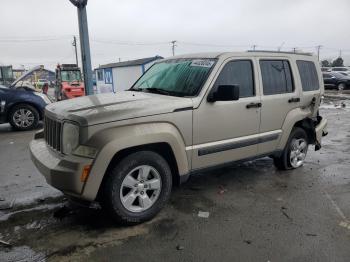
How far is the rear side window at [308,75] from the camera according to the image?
19.5ft

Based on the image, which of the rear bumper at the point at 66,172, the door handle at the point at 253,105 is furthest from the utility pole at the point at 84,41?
the rear bumper at the point at 66,172

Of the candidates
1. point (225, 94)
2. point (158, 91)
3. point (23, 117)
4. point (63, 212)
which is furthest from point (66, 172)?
point (23, 117)

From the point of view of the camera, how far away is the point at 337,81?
93.4ft

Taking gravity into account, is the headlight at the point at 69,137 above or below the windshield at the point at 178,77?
below

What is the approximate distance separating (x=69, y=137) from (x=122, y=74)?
2032cm

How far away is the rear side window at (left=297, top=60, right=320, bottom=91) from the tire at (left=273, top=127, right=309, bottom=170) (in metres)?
0.74

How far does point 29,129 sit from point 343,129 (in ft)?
29.8

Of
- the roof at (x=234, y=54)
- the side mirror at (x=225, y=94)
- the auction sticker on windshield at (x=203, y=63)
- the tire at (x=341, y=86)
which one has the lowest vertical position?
the tire at (x=341, y=86)

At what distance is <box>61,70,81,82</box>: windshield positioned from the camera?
73.3 ft

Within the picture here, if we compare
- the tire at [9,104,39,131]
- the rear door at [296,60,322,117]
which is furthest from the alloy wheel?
the tire at [9,104,39,131]

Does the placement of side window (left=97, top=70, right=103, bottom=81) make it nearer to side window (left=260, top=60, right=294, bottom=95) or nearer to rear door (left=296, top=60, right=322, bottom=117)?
rear door (left=296, top=60, right=322, bottom=117)

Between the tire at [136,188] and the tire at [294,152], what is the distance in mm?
2534

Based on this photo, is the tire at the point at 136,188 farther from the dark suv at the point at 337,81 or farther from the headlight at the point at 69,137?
the dark suv at the point at 337,81

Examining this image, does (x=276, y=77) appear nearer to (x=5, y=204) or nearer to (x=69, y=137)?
(x=69, y=137)
